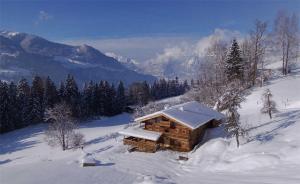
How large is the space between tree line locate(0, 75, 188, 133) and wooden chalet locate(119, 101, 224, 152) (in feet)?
145

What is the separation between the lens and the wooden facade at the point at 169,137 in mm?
42188

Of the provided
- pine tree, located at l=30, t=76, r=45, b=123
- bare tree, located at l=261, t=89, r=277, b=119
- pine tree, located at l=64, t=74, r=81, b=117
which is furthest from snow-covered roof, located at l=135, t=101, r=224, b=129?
pine tree, located at l=64, t=74, r=81, b=117

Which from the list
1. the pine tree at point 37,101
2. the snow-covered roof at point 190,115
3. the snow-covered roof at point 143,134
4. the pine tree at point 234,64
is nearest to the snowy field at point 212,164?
the snow-covered roof at point 143,134

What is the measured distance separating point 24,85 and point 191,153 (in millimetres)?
59168

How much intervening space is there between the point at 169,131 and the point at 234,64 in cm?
3045

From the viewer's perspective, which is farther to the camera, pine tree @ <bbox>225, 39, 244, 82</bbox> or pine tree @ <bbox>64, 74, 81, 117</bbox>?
pine tree @ <bbox>64, 74, 81, 117</bbox>

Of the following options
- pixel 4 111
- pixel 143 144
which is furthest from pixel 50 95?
pixel 143 144

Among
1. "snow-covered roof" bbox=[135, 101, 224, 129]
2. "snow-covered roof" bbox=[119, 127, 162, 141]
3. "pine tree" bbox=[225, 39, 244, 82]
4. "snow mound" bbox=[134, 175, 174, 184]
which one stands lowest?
"snow mound" bbox=[134, 175, 174, 184]

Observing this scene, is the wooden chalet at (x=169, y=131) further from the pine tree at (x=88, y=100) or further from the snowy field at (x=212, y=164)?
the pine tree at (x=88, y=100)

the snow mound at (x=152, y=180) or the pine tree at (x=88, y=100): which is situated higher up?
the pine tree at (x=88, y=100)

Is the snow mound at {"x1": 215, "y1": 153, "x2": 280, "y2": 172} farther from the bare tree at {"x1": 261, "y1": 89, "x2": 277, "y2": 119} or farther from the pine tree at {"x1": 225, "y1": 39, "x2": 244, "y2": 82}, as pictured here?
the pine tree at {"x1": 225, "y1": 39, "x2": 244, "y2": 82}

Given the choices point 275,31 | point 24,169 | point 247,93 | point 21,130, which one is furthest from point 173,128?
point 21,130

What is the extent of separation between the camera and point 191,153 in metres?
40.0

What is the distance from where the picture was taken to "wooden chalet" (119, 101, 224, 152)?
1663 inches
